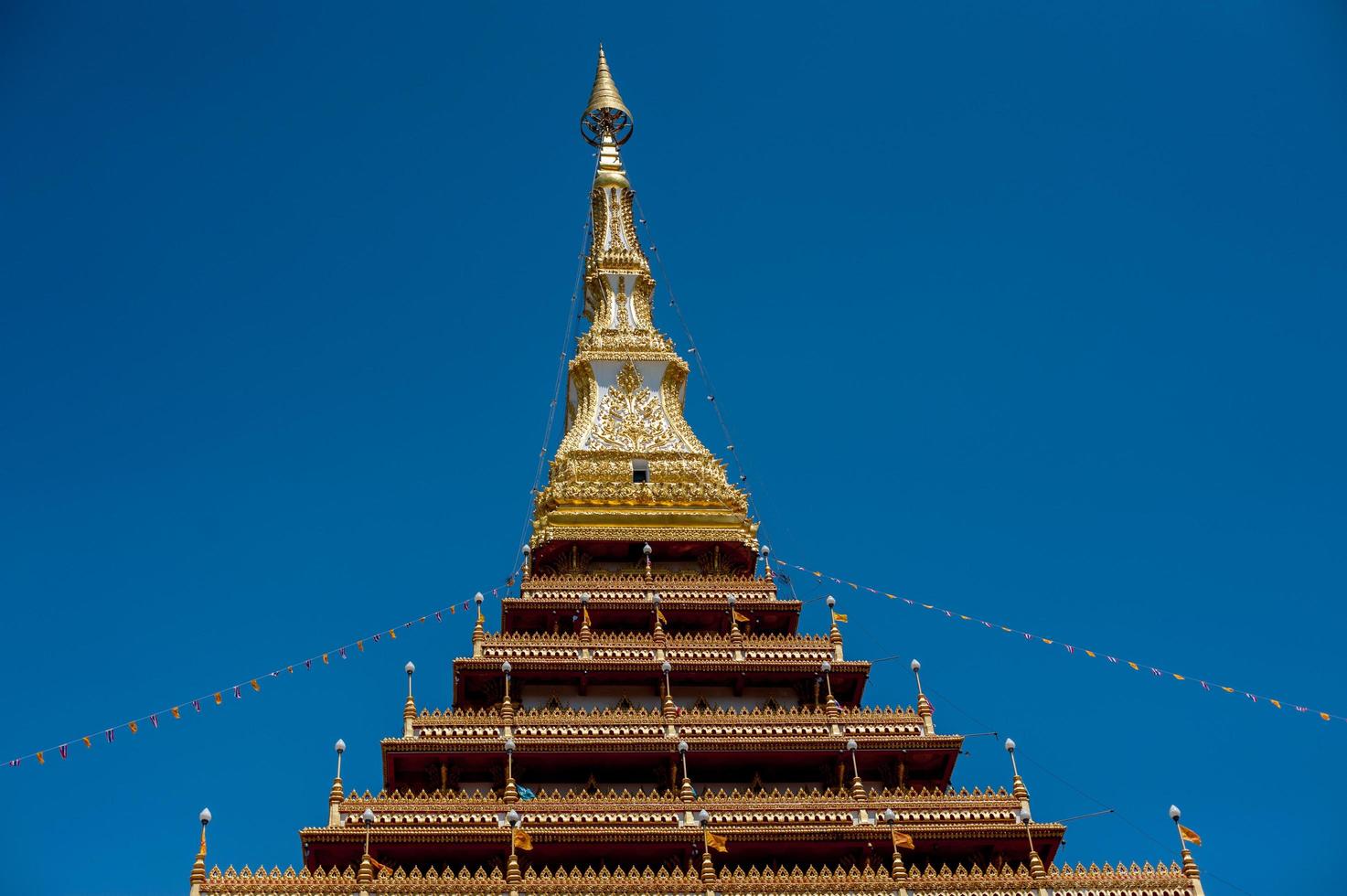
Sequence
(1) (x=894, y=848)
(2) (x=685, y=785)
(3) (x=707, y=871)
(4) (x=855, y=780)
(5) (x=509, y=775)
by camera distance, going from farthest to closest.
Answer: (4) (x=855, y=780) → (5) (x=509, y=775) → (2) (x=685, y=785) → (1) (x=894, y=848) → (3) (x=707, y=871)

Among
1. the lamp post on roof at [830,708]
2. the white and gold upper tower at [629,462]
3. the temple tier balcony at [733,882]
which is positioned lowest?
the temple tier balcony at [733,882]

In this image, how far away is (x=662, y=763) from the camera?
1569 inches

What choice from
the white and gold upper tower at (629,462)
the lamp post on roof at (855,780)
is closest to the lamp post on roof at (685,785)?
the lamp post on roof at (855,780)

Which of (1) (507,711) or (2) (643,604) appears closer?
(1) (507,711)

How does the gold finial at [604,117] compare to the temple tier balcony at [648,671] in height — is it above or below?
above

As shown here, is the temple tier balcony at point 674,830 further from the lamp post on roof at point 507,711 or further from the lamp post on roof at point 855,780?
the lamp post on roof at point 507,711

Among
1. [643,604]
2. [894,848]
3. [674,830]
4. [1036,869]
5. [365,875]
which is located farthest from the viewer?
[643,604]

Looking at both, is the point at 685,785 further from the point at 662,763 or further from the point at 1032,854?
the point at 1032,854

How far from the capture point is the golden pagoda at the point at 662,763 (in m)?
35.0

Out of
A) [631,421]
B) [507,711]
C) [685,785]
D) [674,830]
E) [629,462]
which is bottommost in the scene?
[674,830]

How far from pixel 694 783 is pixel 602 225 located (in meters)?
30.1

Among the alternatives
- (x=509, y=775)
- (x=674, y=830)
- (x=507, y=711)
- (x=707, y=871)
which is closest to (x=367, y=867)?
(x=509, y=775)

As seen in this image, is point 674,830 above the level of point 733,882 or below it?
above

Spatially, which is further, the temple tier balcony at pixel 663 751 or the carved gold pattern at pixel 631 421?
the carved gold pattern at pixel 631 421
